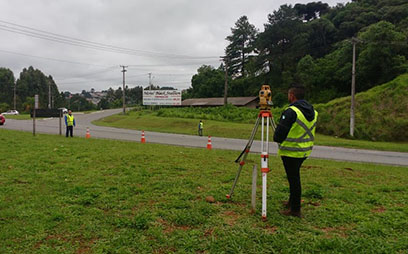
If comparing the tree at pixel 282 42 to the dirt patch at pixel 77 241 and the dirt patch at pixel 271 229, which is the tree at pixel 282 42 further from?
the dirt patch at pixel 77 241

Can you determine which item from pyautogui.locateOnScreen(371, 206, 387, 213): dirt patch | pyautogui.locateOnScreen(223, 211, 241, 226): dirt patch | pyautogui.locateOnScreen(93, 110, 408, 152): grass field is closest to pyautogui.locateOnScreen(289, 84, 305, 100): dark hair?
pyautogui.locateOnScreen(223, 211, 241, 226): dirt patch

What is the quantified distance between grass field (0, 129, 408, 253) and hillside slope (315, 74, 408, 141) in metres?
19.7

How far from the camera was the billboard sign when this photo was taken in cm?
5022

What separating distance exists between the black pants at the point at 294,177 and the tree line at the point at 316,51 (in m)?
33.9

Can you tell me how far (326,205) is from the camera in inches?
185

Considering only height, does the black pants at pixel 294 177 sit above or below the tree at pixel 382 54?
below

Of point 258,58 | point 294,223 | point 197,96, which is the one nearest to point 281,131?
point 294,223

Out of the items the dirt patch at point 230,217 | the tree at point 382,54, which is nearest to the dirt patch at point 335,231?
the dirt patch at point 230,217

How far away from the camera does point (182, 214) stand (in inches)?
165

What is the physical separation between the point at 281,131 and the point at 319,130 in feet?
84.1

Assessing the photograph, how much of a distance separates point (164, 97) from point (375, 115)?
113 ft

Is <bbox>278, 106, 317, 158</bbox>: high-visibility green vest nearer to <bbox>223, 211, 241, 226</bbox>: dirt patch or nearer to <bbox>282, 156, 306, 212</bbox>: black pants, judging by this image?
<bbox>282, 156, 306, 212</bbox>: black pants

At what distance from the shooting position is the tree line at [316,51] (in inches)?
1373

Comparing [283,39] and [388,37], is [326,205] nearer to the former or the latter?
[388,37]
